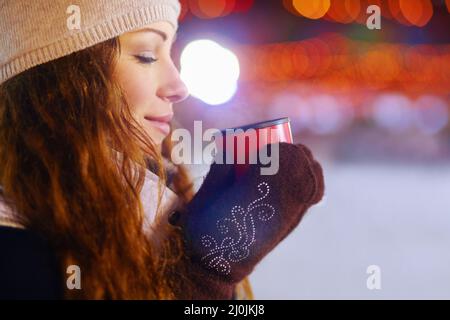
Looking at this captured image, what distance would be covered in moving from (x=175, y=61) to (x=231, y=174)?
0.81ft

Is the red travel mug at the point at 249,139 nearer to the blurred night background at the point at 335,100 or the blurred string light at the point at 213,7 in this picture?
the blurred night background at the point at 335,100

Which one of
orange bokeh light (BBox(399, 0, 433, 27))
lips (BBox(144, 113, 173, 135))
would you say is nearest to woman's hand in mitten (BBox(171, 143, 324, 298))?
lips (BBox(144, 113, 173, 135))

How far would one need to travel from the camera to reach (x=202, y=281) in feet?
3.52

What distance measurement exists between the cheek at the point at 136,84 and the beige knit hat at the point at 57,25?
0.21ft

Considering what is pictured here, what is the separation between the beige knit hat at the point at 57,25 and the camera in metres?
1.01

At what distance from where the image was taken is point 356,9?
1273 mm

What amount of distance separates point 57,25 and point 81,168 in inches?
9.4

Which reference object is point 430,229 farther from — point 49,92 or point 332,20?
point 49,92

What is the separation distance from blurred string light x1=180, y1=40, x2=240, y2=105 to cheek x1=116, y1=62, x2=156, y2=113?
12cm

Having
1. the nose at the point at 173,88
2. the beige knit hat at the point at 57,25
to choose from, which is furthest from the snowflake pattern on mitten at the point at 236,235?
the beige knit hat at the point at 57,25

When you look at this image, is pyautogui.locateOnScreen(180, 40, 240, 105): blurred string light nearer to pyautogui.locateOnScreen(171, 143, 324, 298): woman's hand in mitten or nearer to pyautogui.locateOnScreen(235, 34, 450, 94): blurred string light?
pyautogui.locateOnScreen(235, 34, 450, 94): blurred string light

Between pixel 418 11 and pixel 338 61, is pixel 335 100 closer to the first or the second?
pixel 338 61

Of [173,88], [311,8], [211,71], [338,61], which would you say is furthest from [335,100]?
[173,88]
